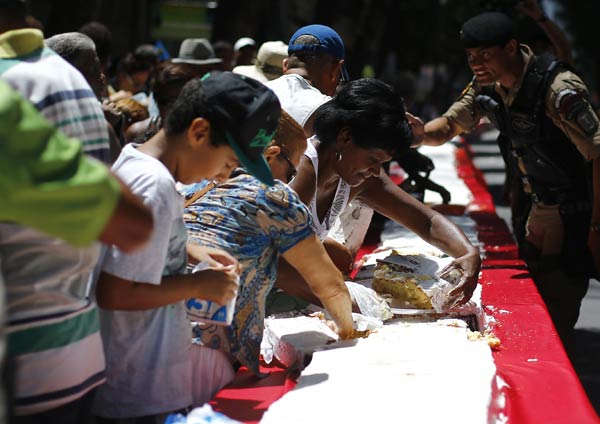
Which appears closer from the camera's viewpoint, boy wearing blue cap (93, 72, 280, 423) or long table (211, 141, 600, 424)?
boy wearing blue cap (93, 72, 280, 423)

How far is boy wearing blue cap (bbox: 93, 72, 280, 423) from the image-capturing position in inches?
119

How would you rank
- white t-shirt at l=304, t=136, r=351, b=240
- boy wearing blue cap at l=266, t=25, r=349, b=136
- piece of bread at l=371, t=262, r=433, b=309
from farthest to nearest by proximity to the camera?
1. boy wearing blue cap at l=266, t=25, r=349, b=136
2. piece of bread at l=371, t=262, r=433, b=309
3. white t-shirt at l=304, t=136, r=351, b=240

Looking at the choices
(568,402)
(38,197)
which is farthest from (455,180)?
(38,197)

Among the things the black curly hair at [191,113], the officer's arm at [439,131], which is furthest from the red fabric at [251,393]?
the officer's arm at [439,131]

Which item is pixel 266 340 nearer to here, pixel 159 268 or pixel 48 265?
pixel 159 268

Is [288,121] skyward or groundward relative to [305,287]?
skyward

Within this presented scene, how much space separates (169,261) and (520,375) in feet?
4.80

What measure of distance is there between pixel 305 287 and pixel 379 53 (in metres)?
28.2

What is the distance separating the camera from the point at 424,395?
3.29 meters

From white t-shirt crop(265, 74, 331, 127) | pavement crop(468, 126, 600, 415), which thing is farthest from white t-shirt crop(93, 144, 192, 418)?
pavement crop(468, 126, 600, 415)

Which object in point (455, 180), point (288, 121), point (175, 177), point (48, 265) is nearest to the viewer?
point (48, 265)

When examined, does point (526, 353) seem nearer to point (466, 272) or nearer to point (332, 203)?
point (466, 272)

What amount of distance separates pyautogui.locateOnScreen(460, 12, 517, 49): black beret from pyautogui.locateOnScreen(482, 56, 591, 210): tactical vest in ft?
0.72

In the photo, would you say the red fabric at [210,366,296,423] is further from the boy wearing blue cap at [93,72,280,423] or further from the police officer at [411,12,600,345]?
the police officer at [411,12,600,345]
